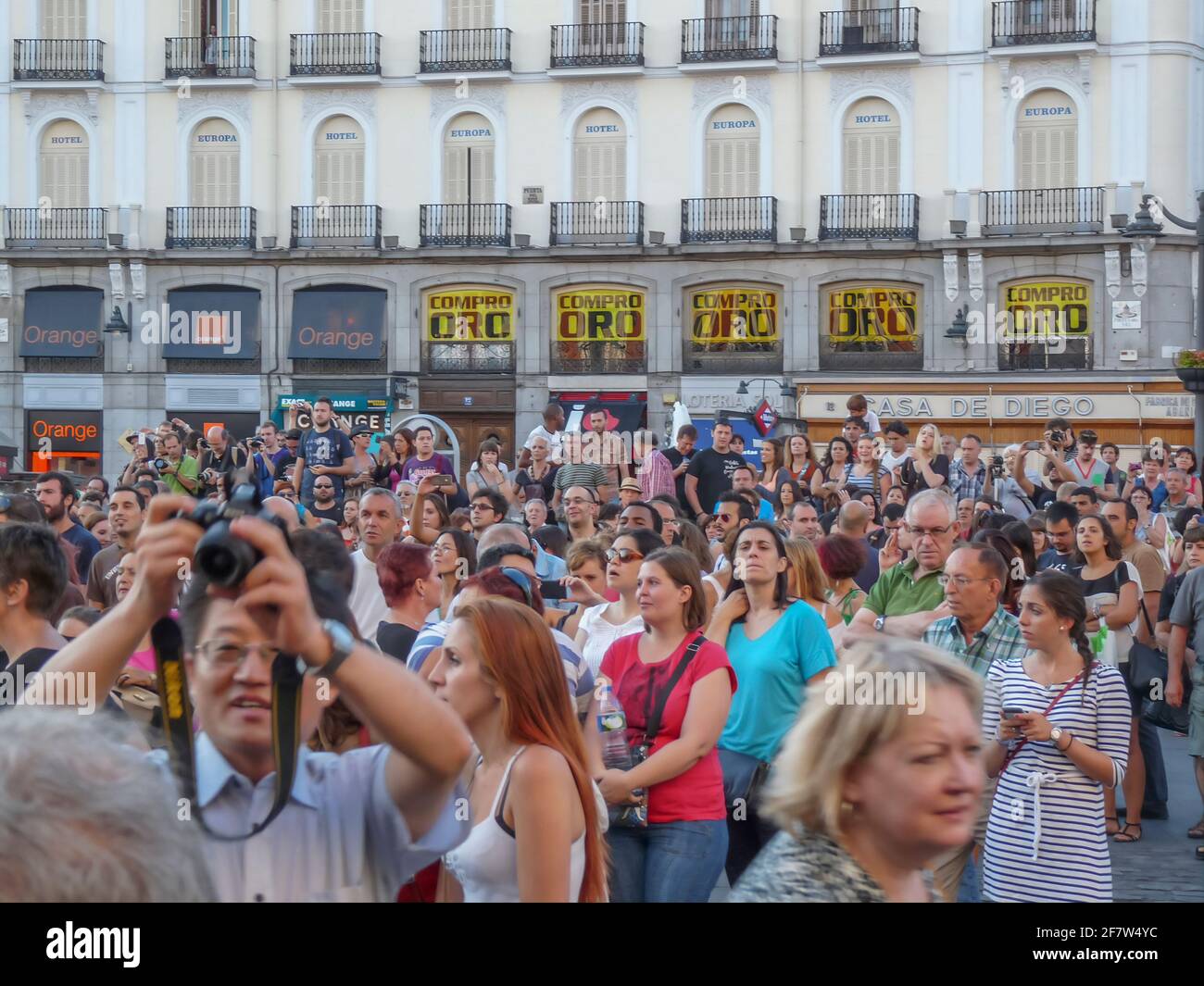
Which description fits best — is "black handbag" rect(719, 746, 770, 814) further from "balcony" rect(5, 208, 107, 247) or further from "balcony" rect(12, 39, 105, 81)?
"balcony" rect(12, 39, 105, 81)

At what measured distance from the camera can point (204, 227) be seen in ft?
106

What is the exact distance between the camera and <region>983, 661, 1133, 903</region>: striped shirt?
4.93m

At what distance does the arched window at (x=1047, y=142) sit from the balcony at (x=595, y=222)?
7241 millimetres

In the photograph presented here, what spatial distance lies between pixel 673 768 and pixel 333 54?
29.1 metres

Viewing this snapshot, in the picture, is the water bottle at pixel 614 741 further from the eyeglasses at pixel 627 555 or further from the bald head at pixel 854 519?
the bald head at pixel 854 519

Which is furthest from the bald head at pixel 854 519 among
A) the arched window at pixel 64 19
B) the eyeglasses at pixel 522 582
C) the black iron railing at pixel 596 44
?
the arched window at pixel 64 19

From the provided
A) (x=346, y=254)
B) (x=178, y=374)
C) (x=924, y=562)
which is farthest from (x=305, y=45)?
(x=924, y=562)

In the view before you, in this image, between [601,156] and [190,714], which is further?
[601,156]

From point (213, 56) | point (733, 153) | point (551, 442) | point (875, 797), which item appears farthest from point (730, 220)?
Answer: point (875, 797)

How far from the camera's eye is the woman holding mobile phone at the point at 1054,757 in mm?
4934

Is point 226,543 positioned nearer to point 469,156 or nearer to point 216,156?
point 469,156

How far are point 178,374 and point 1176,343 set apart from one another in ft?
63.4
